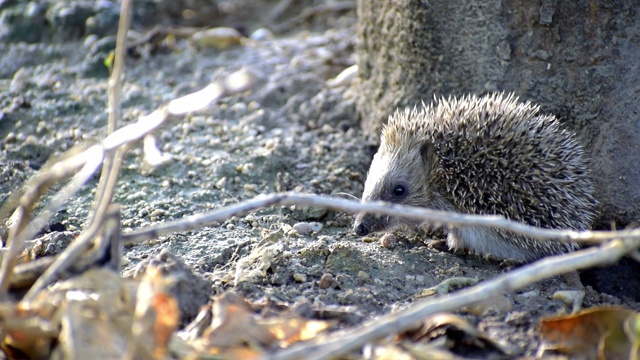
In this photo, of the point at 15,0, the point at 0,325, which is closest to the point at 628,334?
the point at 0,325

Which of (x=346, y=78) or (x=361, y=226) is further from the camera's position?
(x=346, y=78)

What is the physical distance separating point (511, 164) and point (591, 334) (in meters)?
1.61

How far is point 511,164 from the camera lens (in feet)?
14.8

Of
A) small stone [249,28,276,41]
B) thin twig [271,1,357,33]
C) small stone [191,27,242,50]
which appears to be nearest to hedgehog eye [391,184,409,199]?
small stone [191,27,242,50]

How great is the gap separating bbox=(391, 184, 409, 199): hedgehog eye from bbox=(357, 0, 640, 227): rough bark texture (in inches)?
33.7

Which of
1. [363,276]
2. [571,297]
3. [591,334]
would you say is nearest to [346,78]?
[363,276]

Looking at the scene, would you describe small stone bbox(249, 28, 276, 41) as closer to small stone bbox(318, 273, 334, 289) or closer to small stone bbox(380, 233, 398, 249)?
small stone bbox(380, 233, 398, 249)

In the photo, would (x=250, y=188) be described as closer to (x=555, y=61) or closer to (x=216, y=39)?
(x=555, y=61)

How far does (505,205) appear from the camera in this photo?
14.7ft

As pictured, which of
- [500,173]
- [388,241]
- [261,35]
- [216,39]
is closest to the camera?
[500,173]

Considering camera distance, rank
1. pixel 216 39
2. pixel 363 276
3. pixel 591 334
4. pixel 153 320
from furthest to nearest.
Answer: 1. pixel 216 39
2. pixel 363 276
3. pixel 591 334
4. pixel 153 320

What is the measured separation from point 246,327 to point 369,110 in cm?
344

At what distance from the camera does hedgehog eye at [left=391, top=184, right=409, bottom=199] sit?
4965 mm

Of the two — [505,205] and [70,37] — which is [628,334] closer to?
[505,205]
